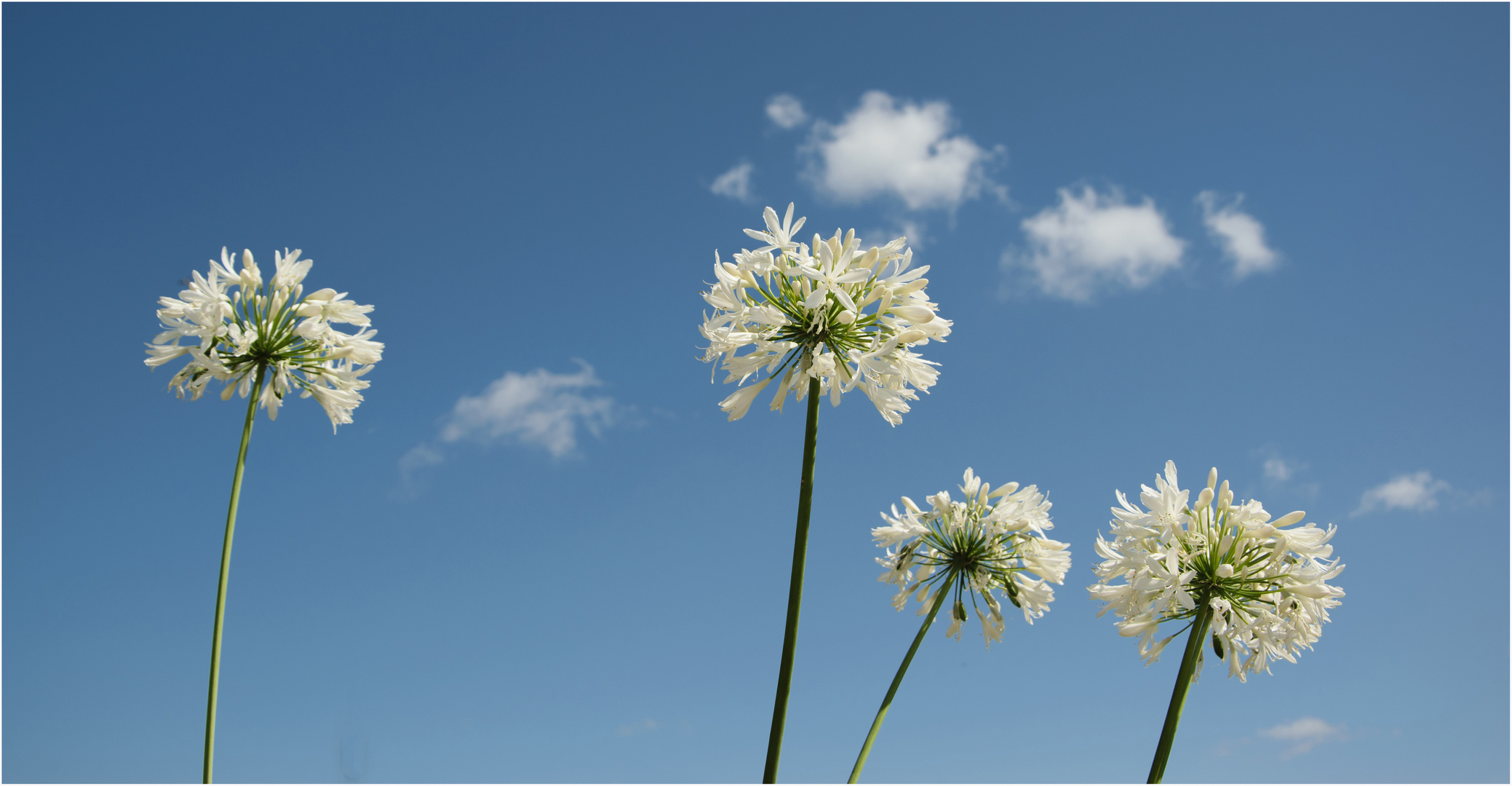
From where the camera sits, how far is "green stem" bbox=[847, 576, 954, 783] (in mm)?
7055

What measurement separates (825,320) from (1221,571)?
3.12 meters

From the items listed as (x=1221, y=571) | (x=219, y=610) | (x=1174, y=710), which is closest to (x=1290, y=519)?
(x=1221, y=571)

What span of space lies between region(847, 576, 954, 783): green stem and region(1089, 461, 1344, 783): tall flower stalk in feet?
6.29

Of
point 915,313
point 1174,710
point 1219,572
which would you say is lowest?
point 1174,710

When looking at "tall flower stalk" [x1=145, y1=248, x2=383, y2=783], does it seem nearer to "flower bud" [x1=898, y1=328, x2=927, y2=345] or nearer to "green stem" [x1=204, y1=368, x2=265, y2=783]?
"green stem" [x1=204, y1=368, x2=265, y2=783]

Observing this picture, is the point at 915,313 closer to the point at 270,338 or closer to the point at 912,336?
the point at 912,336

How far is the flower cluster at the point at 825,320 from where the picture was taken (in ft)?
18.5

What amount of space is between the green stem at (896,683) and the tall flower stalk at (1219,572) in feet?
6.29

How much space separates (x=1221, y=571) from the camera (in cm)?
606

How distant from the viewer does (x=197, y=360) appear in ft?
26.2

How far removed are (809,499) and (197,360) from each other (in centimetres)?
615

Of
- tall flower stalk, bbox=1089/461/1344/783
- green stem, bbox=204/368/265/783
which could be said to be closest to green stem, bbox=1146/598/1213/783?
tall flower stalk, bbox=1089/461/1344/783

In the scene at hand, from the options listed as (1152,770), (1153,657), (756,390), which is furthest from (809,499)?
(1153,657)

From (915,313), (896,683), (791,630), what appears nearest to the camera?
(791,630)
